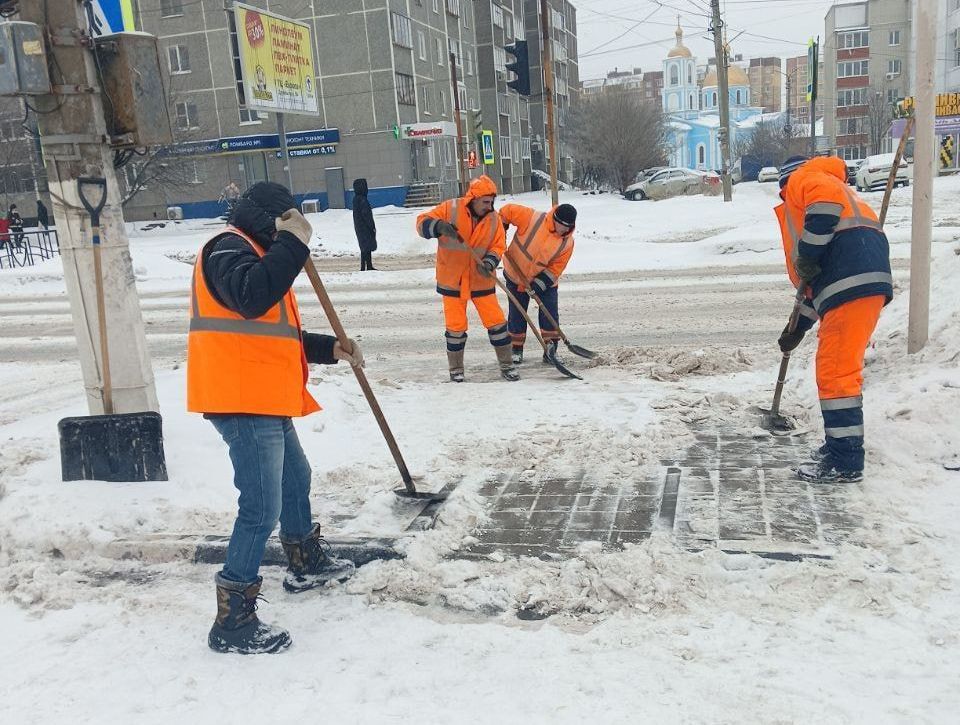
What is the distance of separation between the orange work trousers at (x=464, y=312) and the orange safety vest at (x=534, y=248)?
0.58 metres

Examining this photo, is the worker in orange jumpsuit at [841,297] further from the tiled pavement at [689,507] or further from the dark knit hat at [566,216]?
the dark knit hat at [566,216]

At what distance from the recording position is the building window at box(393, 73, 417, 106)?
128 feet

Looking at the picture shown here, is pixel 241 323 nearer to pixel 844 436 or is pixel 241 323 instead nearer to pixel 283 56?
pixel 844 436

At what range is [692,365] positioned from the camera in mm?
6711

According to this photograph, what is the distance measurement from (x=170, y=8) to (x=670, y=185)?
26107mm

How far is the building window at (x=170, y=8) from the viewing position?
1571 inches

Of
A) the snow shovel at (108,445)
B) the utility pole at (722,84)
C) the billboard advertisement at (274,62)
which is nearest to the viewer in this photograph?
the snow shovel at (108,445)

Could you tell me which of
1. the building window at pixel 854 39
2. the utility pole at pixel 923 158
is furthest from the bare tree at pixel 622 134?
the building window at pixel 854 39

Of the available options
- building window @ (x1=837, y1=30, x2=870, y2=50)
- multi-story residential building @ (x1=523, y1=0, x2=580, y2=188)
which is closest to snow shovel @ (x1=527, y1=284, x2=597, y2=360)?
multi-story residential building @ (x1=523, y1=0, x2=580, y2=188)

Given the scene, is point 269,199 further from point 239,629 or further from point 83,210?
point 83,210

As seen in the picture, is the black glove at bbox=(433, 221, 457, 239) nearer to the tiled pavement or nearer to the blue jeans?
the tiled pavement

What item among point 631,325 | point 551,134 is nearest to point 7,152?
point 551,134

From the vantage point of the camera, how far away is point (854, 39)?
76.7 m

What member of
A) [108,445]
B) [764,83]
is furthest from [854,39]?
[764,83]
